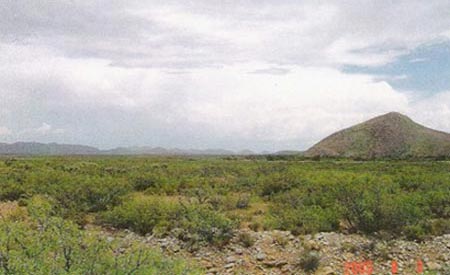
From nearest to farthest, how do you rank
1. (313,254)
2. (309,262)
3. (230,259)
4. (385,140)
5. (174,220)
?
(309,262), (313,254), (230,259), (174,220), (385,140)

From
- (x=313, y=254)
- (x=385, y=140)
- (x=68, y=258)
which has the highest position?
(x=385, y=140)

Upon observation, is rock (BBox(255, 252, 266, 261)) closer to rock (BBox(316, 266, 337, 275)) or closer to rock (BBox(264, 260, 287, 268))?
rock (BBox(264, 260, 287, 268))

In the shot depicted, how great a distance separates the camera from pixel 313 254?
41.1 feet

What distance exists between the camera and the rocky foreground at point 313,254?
40.5 ft

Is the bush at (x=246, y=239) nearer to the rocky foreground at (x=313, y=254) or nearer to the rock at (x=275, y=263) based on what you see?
the rocky foreground at (x=313, y=254)

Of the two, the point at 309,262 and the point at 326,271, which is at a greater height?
the point at 309,262

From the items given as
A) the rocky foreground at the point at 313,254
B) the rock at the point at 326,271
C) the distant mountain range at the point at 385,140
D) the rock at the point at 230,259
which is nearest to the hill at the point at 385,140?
the distant mountain range at the point at 385,140

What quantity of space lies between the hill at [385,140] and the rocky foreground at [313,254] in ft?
301

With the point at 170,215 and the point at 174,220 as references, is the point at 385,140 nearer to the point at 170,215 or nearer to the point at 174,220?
the point at 170,215

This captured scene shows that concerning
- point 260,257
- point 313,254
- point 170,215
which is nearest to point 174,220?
point 170,215

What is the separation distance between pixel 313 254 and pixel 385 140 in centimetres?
11315

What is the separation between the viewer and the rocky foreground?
40.5 ft

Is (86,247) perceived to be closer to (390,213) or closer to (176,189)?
(390,213)

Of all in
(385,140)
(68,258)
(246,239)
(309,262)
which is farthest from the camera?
(385,140)
